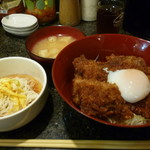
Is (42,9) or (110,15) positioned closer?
(110,15)

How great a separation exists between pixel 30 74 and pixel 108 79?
445 mm

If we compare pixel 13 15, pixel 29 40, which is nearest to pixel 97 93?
pixel 29 40

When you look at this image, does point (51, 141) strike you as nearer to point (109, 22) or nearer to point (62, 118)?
point (62, 118)

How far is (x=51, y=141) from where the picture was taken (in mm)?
845

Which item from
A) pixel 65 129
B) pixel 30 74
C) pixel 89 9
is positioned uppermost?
pixel 89 9

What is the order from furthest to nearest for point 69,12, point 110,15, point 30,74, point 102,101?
point 69,12 < point 110,15 < point 30,74 < point 102,101

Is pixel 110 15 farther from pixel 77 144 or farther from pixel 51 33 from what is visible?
pixel 77 144

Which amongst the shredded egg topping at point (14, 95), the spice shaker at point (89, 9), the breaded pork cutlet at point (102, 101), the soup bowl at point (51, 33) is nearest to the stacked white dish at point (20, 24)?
the soup bowl at point (51, 33)

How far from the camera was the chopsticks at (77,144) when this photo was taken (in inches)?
32.5

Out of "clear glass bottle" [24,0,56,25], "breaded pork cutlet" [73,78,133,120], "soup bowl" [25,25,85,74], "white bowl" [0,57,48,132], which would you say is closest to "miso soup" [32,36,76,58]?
"soup bowl" [25,25,85,74]

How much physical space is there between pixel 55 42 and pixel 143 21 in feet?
2.09

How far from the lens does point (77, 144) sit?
0.83 meters

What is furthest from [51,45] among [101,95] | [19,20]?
[101,95]

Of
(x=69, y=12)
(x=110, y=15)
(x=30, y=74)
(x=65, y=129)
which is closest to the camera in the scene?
Result: (x=65, y=129)
